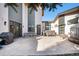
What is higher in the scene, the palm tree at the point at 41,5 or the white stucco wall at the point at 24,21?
the palm tree at the point at 41,5

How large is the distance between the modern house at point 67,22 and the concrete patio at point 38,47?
18 cm

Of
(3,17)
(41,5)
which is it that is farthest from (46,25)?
(3,17)

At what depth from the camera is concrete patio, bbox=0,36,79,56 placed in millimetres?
2164

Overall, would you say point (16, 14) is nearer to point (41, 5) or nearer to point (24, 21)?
point (24, 21)

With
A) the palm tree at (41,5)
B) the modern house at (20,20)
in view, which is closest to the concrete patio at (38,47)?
the modern house at (20,20)

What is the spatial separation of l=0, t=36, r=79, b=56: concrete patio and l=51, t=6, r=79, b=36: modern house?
0.18m

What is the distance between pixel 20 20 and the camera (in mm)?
2301

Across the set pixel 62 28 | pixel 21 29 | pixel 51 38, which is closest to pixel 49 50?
pixel 51 38

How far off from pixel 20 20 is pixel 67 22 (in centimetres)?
82

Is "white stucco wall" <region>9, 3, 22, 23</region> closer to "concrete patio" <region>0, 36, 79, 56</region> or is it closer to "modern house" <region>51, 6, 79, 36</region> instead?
"concrete patio" <region>0, 36, 79, 56</region>

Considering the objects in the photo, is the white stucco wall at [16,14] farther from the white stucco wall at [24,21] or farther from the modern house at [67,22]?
the modern house at [67,22]

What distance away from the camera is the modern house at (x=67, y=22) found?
7.40ft

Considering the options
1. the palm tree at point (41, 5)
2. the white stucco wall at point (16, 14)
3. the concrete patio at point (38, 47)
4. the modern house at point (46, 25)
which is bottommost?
the concrete patio at point (38, 47)

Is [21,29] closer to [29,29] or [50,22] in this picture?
[29,29]
